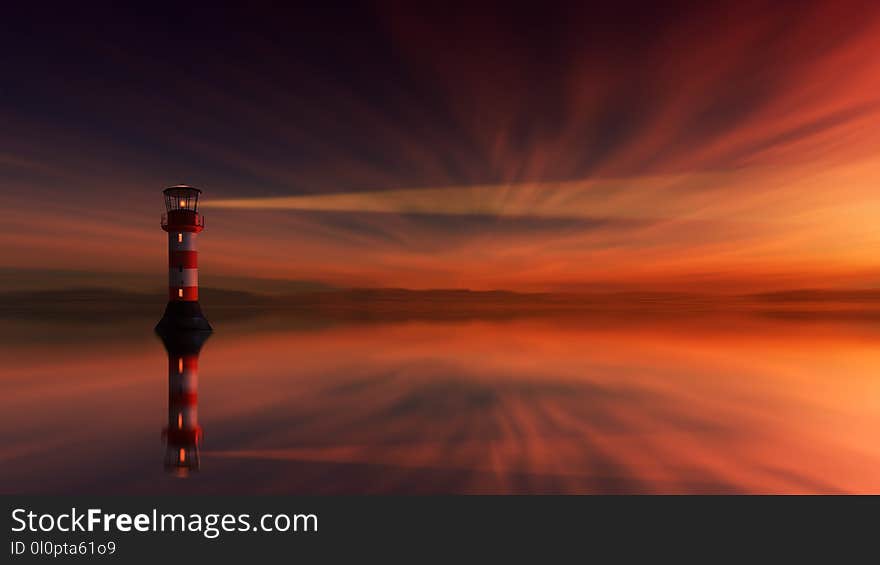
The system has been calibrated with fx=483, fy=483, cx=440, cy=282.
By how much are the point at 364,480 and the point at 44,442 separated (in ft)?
28.9

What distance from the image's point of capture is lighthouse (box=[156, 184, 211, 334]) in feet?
109

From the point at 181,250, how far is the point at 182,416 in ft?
71.7

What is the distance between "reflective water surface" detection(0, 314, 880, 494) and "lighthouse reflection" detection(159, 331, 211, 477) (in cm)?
8

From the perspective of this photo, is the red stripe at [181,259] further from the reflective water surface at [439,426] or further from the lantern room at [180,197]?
the reflective water surface at [439,426]

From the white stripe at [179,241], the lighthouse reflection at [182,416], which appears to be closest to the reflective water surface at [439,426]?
the lighthouse reflection at [182,416]

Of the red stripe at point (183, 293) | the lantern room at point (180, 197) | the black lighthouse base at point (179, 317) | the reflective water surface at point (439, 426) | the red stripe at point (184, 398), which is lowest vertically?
the reflective water surface at point (439, 426)

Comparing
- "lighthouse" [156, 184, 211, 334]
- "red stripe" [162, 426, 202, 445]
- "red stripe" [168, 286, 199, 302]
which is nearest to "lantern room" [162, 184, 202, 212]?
"lighthouse" [156, 184, 211, 334]

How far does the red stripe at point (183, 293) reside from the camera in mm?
33500

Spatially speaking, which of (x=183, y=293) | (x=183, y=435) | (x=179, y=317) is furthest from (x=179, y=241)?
(x=183, y=435)

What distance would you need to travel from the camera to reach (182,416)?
48.7 feet

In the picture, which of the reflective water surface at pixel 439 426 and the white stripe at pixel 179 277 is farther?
the white stripe at pixel 179 277

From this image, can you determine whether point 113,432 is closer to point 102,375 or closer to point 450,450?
point 450,450

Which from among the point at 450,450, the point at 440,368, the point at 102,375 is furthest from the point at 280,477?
the point at 102,375

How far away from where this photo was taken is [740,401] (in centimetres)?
1741
